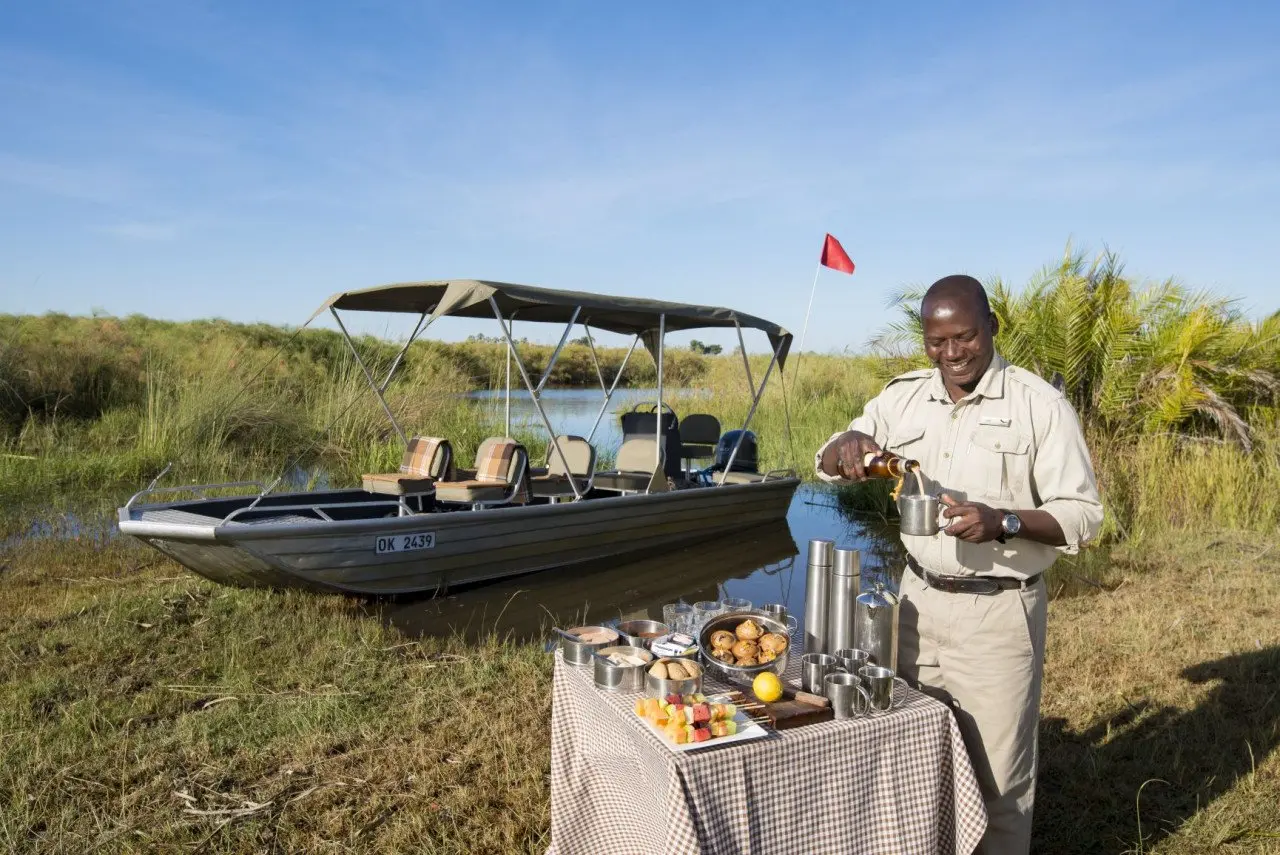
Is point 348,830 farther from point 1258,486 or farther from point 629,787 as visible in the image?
point 1258,486

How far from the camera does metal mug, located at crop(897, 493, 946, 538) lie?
7.75 ft

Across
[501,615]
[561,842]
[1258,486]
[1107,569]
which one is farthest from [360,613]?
[1258,486]

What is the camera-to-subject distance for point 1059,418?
97.7 inches

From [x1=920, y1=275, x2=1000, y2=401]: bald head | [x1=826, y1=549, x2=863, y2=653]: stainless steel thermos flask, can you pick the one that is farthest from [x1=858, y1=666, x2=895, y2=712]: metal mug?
[x1=920, y1=275, x2=1000, y2=401]: bald head

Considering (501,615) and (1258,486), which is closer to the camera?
(501,615)

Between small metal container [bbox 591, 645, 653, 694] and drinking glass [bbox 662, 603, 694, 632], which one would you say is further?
drinking glass [bbox 662, 603, 694, 632]

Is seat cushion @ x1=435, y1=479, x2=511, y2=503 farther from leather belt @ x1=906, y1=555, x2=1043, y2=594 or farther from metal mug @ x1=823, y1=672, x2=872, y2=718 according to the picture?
metal mug @ x1=823, y1=672, x2=872, y2=718

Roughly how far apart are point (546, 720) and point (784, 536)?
760 cm

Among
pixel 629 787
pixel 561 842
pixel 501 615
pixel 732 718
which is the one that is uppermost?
pixel 732 718

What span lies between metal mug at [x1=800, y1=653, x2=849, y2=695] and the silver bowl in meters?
0.11

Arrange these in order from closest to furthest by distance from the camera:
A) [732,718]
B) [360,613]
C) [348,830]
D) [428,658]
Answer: [732,718]
[348,830]
[428,658]
[360,613]

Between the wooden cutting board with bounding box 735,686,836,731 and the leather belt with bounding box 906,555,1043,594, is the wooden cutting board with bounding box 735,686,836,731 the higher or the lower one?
the lower one

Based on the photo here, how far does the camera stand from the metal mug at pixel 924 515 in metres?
2.36

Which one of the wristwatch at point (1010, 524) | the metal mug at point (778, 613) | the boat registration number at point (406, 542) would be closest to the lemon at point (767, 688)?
the metal mug at point (778, 613)
